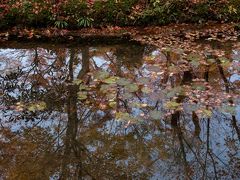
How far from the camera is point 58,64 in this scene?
9992mm

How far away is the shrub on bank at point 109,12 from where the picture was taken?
42.6ft

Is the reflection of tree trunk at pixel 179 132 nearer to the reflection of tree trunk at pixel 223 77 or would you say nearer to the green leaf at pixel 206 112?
the green leaf at pixel 206 112

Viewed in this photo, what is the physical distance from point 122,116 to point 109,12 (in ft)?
23.7

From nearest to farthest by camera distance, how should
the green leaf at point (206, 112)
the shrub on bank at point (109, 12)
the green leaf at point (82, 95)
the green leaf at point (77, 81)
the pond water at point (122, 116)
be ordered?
the pond water at point (122, 116), the green leaf at point (206, 112), the green leaf at point (82, 95), the green leaf at point (77, 81), the shrub on bank at point (109, 12)

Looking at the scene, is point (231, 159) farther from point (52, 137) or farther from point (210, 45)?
point (210, 45)

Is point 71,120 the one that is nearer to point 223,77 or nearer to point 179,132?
point 179,132

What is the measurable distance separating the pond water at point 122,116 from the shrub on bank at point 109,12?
3192mm

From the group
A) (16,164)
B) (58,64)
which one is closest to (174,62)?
(58,64)

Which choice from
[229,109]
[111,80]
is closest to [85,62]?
[111,80]

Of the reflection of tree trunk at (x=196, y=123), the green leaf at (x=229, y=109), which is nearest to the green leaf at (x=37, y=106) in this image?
the reflection of tree trunk at (x=196, y=123)

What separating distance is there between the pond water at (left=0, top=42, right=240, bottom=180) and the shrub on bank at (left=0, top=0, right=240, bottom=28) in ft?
10.5

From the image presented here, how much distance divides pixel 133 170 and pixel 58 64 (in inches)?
211

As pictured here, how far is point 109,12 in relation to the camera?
518 inches

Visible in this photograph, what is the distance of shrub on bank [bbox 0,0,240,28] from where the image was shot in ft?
42.6
